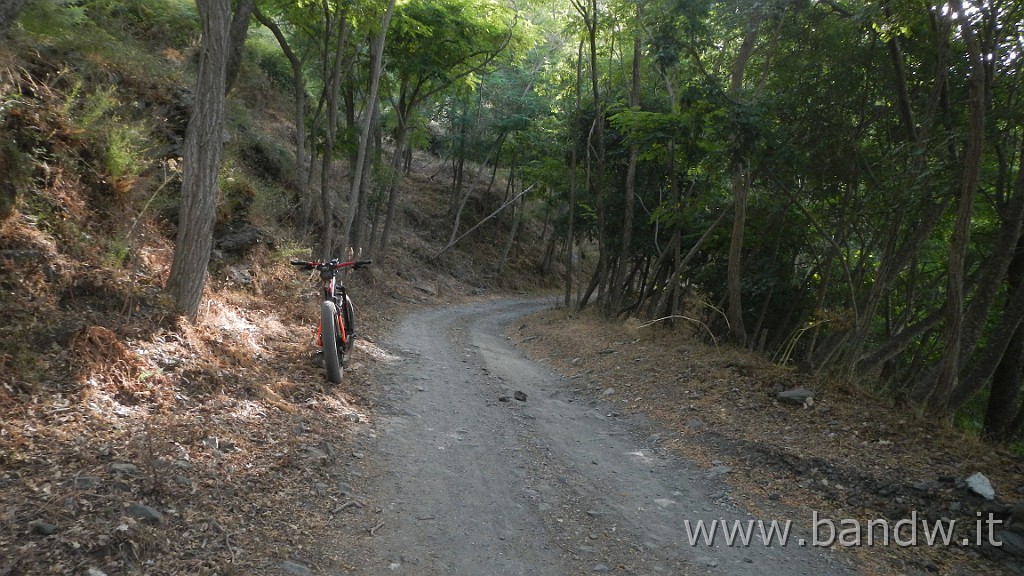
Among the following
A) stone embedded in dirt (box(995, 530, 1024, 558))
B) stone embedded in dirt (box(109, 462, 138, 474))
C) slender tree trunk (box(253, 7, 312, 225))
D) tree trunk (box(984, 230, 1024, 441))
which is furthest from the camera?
slender tree trunk (box(253, 7, 312, 225))

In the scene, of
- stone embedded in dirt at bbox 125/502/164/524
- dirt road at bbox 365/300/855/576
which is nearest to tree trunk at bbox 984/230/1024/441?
dirt road at bbox 365/300/855/576

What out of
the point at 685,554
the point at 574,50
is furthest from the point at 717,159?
the point at 574,50

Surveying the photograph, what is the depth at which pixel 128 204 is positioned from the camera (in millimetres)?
7316

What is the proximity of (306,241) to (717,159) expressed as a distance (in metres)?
9.42

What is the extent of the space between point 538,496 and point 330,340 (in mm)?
3207

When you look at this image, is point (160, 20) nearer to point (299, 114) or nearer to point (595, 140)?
point (299, 114)

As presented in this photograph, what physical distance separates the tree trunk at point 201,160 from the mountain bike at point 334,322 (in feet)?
3.90

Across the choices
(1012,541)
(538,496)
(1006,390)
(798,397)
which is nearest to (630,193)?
(1006,390)

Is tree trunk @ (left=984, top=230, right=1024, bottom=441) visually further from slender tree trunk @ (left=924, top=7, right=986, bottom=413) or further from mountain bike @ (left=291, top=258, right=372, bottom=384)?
mountain bike @ (left=291, top=258, right=372, bottom=384)

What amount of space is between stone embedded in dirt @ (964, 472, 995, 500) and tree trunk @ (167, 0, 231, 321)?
7350mm

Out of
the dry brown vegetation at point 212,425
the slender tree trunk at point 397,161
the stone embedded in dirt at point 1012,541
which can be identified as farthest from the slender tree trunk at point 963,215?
the slender tree trunk at point 397,161

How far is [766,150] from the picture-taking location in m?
8.89

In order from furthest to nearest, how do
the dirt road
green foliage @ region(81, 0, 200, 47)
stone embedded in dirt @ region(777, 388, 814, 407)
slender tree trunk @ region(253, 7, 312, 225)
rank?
green foliage @ region(81, 0, 200, 47), slender tree trunk @ region(253, 7, 312, 225), stone embedded in dirt @ region(777, 388, 814, 407), the dirt road

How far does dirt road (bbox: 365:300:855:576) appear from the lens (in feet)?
13.1
